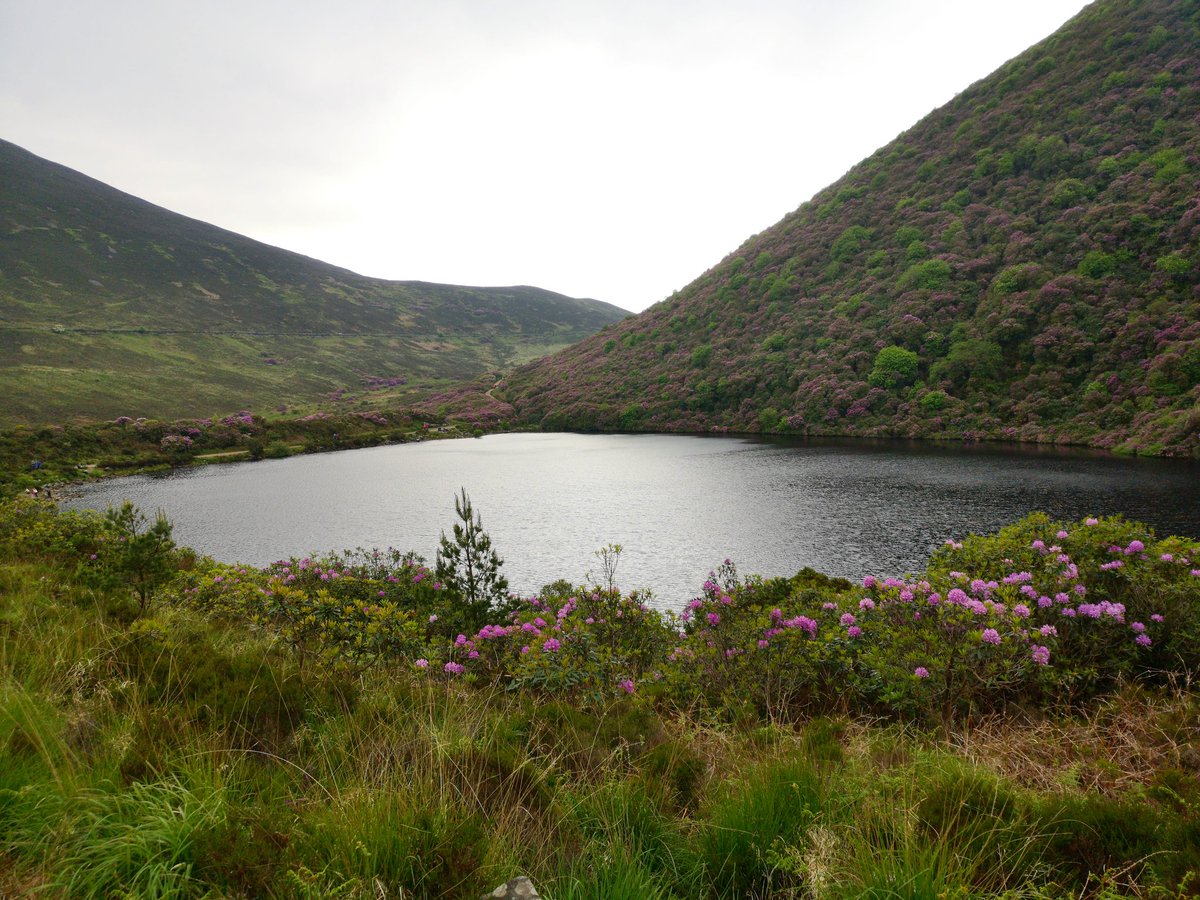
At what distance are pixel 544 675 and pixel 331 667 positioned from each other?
113 inches

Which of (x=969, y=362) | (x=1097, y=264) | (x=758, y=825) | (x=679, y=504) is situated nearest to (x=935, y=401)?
(x=969, y=362)

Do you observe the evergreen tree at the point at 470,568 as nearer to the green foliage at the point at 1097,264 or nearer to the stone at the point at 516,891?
the stone at the point at 516,891

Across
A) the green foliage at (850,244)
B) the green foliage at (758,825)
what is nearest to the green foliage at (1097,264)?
the green foliage at (850,244)

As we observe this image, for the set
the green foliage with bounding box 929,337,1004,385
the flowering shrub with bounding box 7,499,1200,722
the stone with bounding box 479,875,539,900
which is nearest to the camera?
the stone with bounding box 479,875,539,900

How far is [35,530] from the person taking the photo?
48.8 ft

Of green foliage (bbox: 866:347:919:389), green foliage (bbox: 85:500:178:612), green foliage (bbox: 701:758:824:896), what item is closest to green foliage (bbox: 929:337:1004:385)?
green foliage (bbox: 866:347:919:389)

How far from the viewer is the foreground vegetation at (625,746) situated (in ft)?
9.37

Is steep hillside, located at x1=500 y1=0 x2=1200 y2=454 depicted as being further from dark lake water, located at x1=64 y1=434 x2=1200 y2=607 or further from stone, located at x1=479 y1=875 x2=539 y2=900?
stone, located at x1=479 y1=875 x2=539 y2=900

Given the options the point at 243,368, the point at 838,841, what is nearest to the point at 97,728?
the point at 838,841

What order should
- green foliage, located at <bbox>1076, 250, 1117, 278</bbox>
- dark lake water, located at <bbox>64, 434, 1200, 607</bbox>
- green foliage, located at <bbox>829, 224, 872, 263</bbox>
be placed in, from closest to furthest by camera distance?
dark lake water, located at <bbox>64, 434, 1200, 607</bbox>
green foliage, located at <bbox>1076, 250, 1117, 278</bbox>
green foliage, located at <bbox>829, 224, 872, 263</bbox>

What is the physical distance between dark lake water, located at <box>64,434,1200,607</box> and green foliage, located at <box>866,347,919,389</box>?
46.7ft

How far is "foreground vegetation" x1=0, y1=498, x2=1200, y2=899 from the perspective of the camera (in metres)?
2.86

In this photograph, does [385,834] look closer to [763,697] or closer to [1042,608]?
[763,697]

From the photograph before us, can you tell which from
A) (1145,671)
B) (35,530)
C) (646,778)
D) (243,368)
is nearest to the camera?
(646,778)
